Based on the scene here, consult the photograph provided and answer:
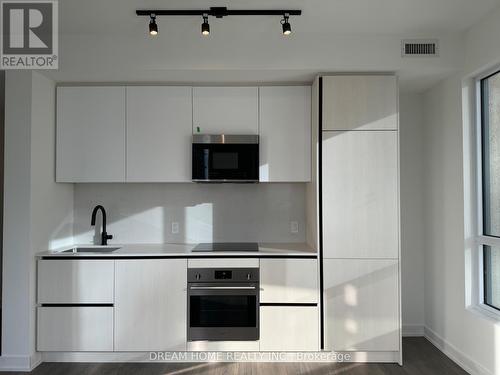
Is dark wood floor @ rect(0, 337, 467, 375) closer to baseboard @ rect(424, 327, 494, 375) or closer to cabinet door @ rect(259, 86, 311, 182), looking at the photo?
baseboard @ rect(424, 327, 494, 375)

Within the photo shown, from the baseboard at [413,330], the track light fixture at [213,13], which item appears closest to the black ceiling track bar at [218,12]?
the track light fixture at [213,13]

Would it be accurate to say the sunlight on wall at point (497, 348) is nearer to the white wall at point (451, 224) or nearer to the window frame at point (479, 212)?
the white wall at point (451, 224)

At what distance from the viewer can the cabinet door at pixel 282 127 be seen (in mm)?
3182

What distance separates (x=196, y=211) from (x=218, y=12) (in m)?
1.80

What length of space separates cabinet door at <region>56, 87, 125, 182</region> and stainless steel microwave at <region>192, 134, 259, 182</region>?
0.69 meters

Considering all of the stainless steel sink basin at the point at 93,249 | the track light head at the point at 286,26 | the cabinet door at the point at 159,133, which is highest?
the track light head at the point at 286,26

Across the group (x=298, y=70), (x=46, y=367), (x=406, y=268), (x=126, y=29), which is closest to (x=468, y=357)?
(x=406, y=268)

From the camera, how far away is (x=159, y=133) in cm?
320

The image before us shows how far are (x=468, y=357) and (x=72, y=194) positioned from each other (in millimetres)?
3682

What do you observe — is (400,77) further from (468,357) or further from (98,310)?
(98,310)

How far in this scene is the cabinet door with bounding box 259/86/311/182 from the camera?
125 inches

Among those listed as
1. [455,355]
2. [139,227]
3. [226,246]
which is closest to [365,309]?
[455,355]

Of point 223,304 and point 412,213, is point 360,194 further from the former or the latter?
point 223,304

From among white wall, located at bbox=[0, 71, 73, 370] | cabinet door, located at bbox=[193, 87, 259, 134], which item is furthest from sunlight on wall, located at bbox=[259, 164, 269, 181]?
white wall, located at bbox=[0, 71, 73, 370]
